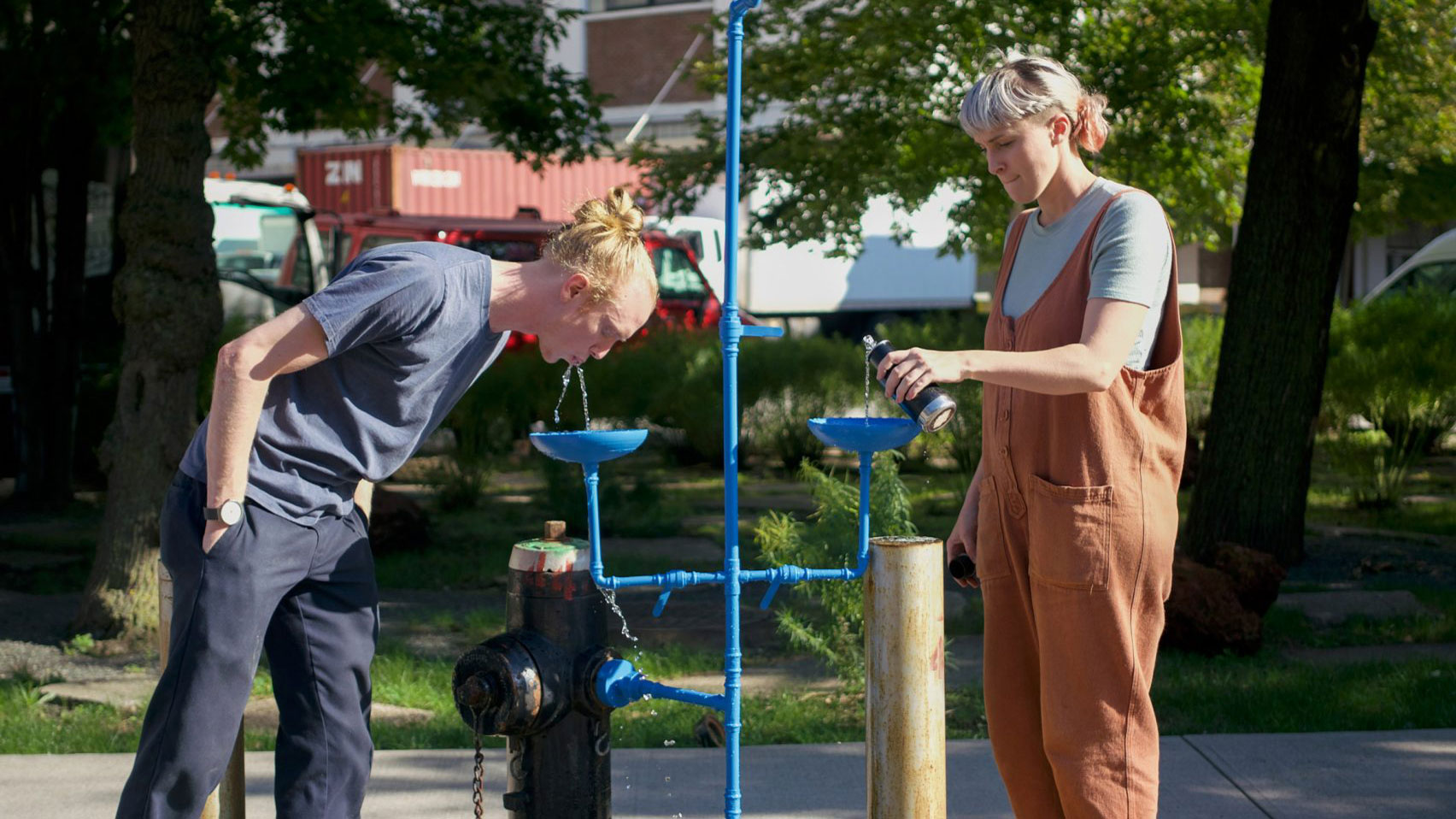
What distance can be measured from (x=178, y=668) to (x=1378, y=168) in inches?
431

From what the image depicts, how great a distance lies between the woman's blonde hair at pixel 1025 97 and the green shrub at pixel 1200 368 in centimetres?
886

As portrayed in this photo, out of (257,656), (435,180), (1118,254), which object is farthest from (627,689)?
(435,180)

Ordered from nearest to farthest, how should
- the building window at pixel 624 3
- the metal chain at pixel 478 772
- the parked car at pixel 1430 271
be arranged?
the metal chain at pixel 478 772
the parked car at pixel 1430 271
the building window at pixel 624 3

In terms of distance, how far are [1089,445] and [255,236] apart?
12.8 metres

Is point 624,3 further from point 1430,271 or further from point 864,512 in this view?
point 864,512

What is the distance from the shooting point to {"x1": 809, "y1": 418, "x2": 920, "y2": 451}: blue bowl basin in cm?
269

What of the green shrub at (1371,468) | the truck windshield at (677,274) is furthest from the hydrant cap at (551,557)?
the truck windshield at (677,274)

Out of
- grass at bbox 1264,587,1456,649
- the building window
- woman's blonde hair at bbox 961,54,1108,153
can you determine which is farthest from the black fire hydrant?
the building window

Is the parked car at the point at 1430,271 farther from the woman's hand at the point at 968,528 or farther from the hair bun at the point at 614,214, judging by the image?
the hair bun at the point at 614,214

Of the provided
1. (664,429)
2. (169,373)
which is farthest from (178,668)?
(664,429)

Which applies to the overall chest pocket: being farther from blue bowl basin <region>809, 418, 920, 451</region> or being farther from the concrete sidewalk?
the concrete sidewalk

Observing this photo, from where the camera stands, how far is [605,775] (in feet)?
10.4

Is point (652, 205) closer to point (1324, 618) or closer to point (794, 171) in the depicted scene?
point (794, 171)

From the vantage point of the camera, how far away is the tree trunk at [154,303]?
5934mm
